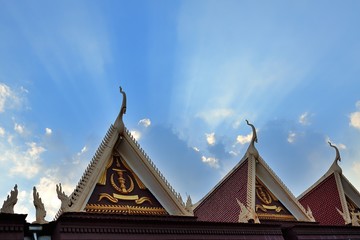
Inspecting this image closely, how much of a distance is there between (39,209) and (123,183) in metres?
3.23

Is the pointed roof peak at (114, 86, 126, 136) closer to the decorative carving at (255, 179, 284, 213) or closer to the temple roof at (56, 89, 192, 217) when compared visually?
the temple roof at (56, 89, 192, 217)

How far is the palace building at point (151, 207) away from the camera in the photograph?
909 centimetres

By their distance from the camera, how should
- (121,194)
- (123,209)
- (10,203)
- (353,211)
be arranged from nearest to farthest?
1. (10,203)
2. (123,209)
3. (121,194)
4. (353,211)

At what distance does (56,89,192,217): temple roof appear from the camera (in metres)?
11.2

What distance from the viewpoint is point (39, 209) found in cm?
934

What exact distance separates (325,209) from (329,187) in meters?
1.35

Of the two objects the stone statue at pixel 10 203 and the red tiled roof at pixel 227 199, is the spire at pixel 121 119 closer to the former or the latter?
the stone statue at pixel 10 203

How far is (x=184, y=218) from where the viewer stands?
1229 centimetres

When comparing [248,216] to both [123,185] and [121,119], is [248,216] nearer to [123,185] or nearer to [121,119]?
[123,185]

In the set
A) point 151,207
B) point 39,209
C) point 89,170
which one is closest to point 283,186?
point 151,207

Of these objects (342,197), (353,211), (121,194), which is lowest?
(121,194)

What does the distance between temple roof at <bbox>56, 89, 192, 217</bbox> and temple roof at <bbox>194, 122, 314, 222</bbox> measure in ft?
15.1

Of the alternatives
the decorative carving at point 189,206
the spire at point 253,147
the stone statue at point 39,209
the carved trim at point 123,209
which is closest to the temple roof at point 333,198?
the spire at point 253,147

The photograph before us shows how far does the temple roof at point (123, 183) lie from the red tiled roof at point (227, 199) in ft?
15.6
